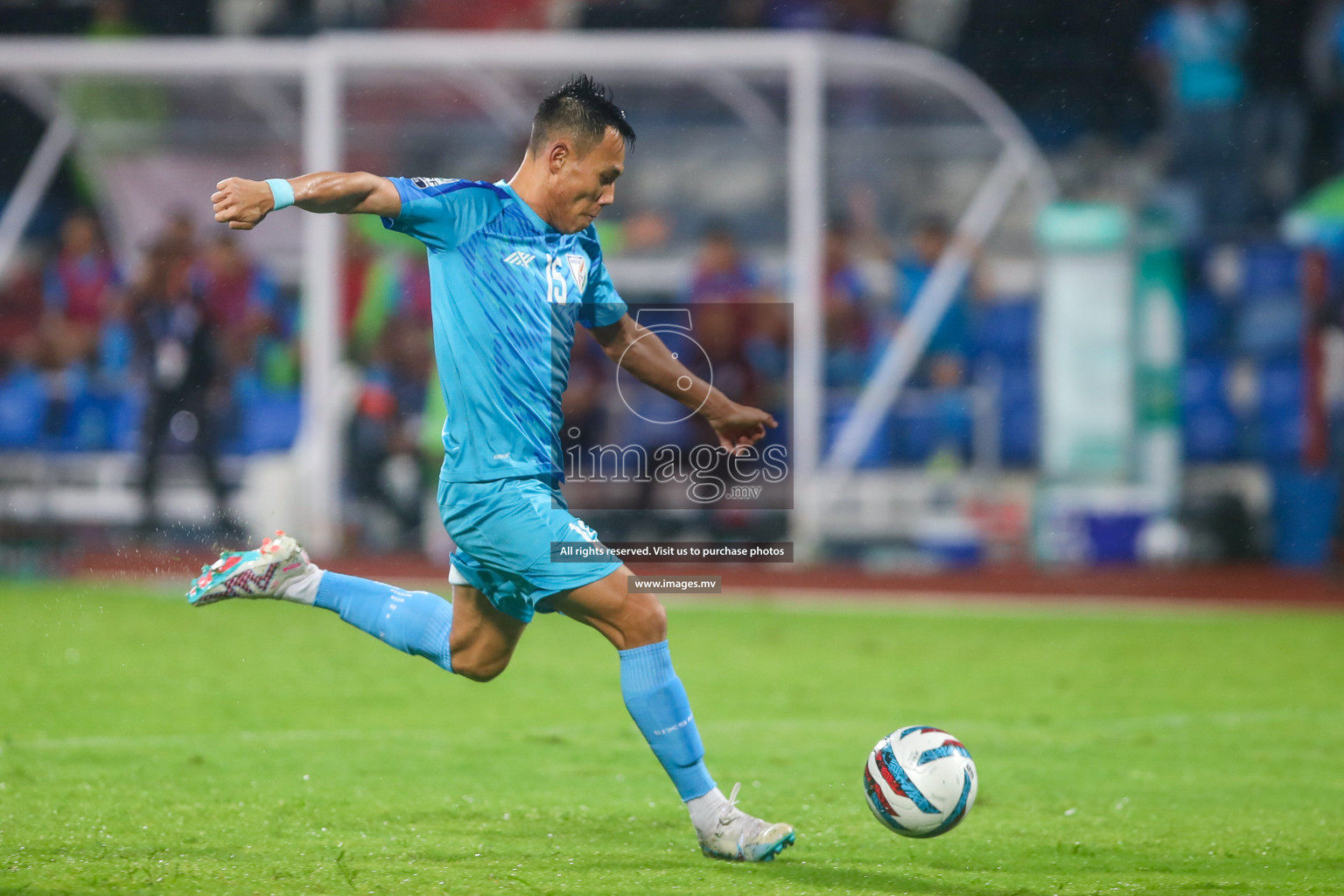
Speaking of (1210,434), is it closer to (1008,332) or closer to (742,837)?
(1008,332)

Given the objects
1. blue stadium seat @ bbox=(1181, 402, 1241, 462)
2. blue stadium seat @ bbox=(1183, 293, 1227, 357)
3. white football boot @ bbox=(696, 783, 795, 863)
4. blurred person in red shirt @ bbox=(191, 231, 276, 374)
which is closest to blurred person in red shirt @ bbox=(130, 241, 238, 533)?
blurred person in red shirt @ bbox=(191, 231, 276, 374)

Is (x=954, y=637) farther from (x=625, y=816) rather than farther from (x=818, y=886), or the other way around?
(x=818, y=886)

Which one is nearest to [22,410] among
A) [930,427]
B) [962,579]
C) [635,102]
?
[635,102]

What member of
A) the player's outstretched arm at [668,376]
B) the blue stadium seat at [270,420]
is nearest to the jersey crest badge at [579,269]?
the player's outstretched arm at [668,376]

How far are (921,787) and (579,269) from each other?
75.5 inches

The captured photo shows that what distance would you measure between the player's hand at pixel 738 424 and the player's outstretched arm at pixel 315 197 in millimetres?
1318

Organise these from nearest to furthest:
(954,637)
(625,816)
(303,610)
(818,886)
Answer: (818,886) → (625,816) → (954,637) → (303,610)

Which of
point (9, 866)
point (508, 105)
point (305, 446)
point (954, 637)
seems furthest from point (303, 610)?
point (9, 866)

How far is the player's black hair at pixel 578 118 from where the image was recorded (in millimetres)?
5078

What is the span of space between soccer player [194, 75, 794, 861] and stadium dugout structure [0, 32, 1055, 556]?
8873 mm

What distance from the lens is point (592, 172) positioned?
5105 millimetres

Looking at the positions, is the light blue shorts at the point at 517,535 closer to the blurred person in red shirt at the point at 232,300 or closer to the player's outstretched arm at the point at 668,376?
the player's outstretched arm at the point at 668,376

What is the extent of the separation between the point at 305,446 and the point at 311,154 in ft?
8.45

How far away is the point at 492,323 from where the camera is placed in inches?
200
